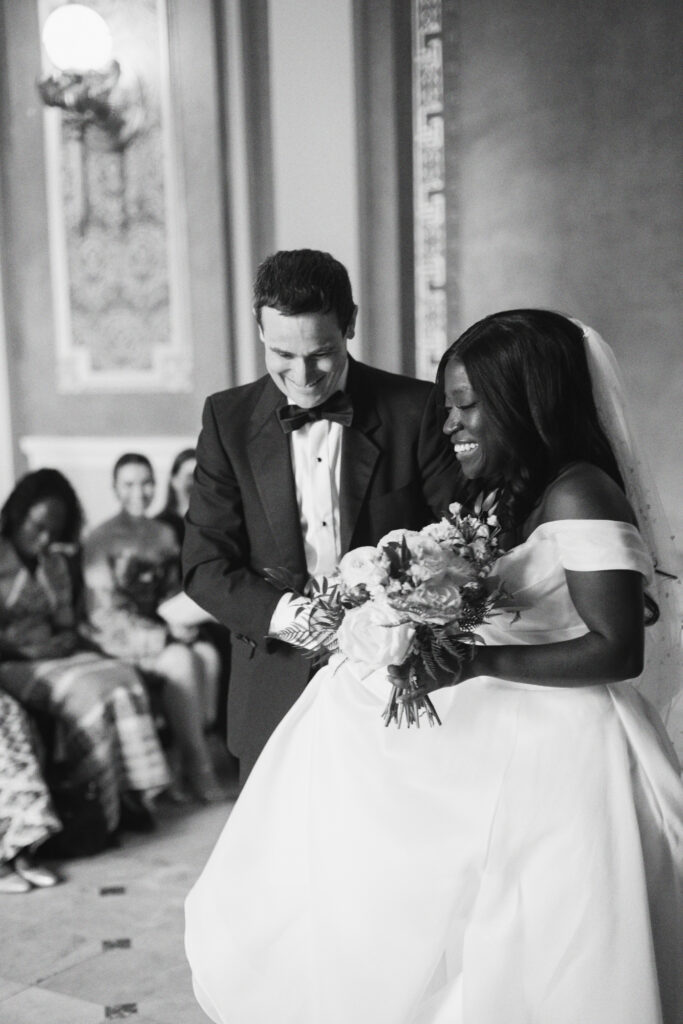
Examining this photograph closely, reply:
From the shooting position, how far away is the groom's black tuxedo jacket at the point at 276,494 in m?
2.93

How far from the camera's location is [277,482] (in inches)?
116

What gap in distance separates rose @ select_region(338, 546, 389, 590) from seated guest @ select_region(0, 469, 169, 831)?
264 centimetres

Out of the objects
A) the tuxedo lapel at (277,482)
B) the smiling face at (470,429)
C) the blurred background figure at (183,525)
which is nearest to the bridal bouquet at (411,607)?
the smiling face at (470,429)

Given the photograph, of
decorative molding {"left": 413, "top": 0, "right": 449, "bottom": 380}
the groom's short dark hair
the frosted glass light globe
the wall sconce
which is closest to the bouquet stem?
the groom's short dark hair

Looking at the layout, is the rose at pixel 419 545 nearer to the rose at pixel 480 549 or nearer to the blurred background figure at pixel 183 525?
the rose at pixel 480 549

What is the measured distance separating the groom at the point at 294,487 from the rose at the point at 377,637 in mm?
744

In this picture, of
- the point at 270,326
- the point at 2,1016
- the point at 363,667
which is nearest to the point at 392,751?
the point at 363,667

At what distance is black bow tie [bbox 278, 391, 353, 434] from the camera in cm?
293

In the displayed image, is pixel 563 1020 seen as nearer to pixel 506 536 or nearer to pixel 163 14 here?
pixel 506 536

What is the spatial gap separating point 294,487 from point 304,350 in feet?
1.23

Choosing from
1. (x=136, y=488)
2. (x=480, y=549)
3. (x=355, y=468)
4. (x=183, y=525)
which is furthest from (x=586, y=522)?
(x=136, y=488)

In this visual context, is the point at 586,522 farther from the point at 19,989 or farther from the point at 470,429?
the point at 19,989

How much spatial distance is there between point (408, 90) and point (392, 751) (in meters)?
3.09

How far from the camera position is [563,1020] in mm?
2182
